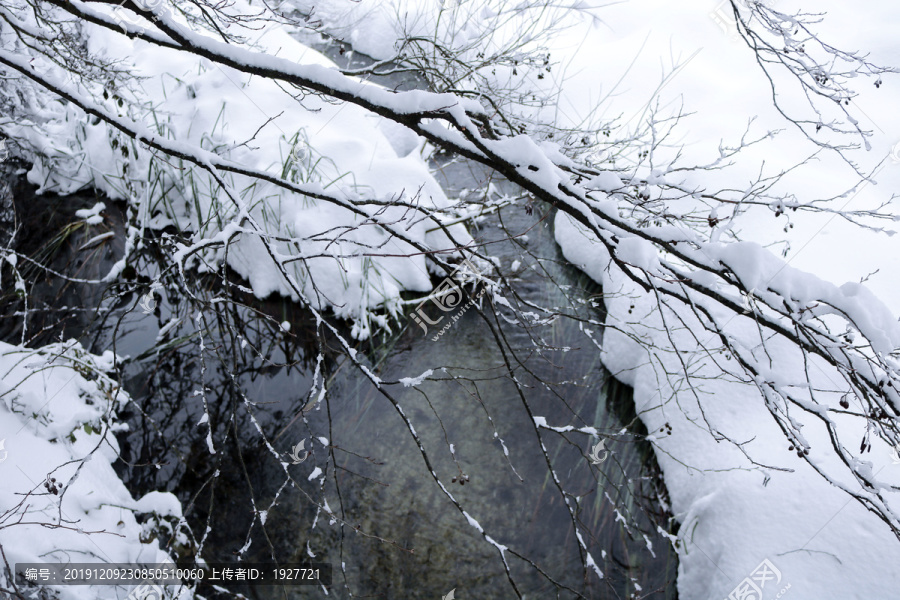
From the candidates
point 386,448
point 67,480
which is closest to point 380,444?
point 386,448

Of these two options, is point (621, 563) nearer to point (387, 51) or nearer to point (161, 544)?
point (161, 544)

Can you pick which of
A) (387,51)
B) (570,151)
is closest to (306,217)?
(570,151)

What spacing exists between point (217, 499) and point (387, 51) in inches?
246

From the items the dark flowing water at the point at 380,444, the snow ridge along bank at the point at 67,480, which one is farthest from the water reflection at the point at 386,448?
the snow ridge along bank at the point at 67,480

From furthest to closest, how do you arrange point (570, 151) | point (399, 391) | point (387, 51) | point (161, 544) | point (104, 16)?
1. point (387, 51)
2. point (570, 151)
3. point (399, 391)
4. point (161, 544)
5. point (104, 16)

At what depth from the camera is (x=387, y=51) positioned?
23.9ft

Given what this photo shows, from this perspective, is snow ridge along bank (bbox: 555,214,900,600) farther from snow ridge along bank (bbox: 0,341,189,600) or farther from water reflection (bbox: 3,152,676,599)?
snow ridge along bank (bbox: 0,341,189,600)

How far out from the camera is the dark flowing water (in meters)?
2.67
